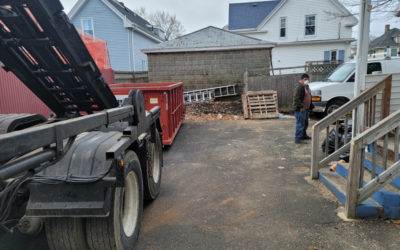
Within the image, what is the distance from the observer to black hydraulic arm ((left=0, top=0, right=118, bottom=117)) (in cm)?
230

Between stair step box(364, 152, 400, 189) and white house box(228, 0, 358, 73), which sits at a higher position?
white house box(228, 0, 358, 73)

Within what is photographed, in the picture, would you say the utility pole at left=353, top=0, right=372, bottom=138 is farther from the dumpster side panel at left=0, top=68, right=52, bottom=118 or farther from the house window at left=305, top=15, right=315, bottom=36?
the house window at left=305, top=15, right=315, bottom=36

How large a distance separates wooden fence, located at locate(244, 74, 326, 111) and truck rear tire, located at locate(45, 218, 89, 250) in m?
11.7

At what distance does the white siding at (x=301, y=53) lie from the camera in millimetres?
22909

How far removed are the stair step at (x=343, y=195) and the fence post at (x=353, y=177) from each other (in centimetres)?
8

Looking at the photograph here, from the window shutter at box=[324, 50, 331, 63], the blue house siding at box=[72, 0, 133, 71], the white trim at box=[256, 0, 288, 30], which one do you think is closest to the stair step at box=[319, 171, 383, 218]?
the blue house siding at box=[72, 0, 133, 71]

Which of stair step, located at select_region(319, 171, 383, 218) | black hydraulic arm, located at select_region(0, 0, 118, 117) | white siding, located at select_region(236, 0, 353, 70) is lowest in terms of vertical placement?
stair step, located at select_region(319, 171, 383, 218)

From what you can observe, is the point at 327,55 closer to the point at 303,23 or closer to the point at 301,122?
the point at 303,23

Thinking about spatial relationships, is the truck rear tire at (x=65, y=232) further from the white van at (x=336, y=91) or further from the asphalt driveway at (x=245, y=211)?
the white van at (x=336, y=91)

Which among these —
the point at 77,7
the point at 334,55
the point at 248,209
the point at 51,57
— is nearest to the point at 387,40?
the point at 334,55

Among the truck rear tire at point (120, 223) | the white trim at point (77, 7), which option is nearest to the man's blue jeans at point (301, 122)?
the truck rear tire at point (120, 223)

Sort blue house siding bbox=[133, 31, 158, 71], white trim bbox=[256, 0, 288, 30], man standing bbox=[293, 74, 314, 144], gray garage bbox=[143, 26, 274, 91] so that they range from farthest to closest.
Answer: white trim bbox=[256, 0, 288, 30] < blue house siding bbox=[133, 31, 158, 71] < gray garage bbox=[143, 26, 274, 91] < man standing bbox=[293, 74, 314, 144]

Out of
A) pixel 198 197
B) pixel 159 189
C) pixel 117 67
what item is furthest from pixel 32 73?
pixel 117 67

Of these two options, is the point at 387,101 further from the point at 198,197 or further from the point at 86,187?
the point at 86,187
